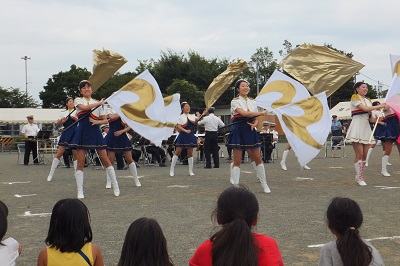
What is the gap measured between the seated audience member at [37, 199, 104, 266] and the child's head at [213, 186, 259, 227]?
85cm

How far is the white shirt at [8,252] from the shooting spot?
3.20m

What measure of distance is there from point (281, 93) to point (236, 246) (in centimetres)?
694

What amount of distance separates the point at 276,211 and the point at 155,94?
10.9 feet

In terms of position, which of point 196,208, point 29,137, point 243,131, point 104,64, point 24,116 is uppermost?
point 104,64

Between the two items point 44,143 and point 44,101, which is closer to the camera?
point 44,143

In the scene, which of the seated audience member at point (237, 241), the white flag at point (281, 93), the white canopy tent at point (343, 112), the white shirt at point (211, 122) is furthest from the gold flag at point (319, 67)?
the white canopy tent at point (343, 112)

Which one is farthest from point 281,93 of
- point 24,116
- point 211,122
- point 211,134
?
point 24,116

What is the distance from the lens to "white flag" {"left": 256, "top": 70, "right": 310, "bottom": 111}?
30.3 ft

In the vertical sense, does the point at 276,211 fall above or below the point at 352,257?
below

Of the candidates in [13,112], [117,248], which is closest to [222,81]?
[117,248]

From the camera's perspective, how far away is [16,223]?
6.79 m

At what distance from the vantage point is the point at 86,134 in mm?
9102

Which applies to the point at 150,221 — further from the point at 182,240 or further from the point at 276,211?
the point at 276,211

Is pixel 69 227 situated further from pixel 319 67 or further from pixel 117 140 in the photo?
pixel 319 67
